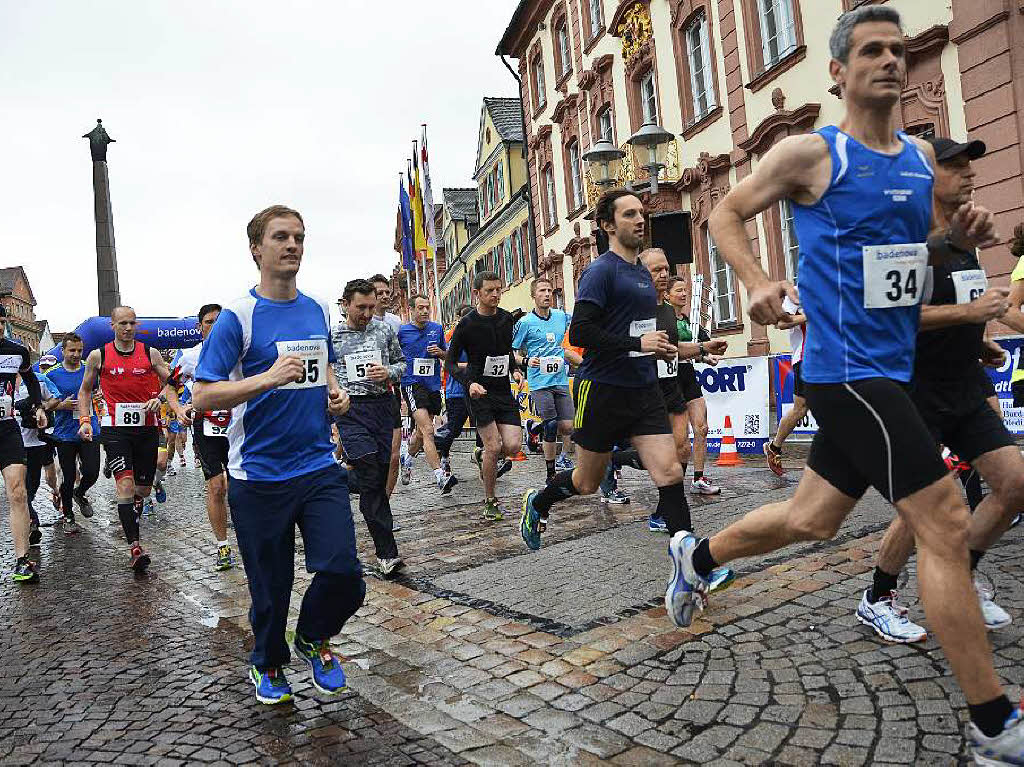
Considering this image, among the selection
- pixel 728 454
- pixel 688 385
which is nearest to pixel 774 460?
pixel 688 385

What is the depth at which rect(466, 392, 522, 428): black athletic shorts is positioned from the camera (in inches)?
336

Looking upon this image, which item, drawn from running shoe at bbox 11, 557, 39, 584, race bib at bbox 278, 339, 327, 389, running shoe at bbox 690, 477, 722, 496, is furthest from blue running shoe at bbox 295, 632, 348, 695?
running shoe at bbox 690, 477, 722, 496

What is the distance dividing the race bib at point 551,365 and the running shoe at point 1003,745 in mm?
7500

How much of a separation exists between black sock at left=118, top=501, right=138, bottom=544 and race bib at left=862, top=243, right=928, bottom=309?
20.1 feet

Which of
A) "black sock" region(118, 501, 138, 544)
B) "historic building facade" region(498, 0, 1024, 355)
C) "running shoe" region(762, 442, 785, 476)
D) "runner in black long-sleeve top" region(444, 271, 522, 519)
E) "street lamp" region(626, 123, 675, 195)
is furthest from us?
"street lamp" region(626, 123, 675, 195)

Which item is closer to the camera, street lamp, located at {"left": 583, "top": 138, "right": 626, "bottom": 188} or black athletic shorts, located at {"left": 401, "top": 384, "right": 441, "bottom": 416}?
black athletic shorts, located at {"left": 401, "top": 384, "right": 441, "bottom": 416}

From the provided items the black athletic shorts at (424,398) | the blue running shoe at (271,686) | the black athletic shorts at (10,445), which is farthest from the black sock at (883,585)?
the black athletic shorts at (424,398)

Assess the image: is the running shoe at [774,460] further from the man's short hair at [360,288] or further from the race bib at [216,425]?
the race bib at [216,425]

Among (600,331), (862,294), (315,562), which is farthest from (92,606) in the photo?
(862,294)

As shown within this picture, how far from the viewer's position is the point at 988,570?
4566 mm

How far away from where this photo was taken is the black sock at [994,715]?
2.55 meters

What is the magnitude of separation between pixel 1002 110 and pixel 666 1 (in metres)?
10.2

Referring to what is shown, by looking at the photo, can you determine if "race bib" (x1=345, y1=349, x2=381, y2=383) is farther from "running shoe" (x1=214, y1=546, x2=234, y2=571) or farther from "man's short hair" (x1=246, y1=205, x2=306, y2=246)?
"man's short hair" (x1=246, y1=205, x2=306, y2=246)

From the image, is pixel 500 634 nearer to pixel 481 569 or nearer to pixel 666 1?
pixel 481 569
